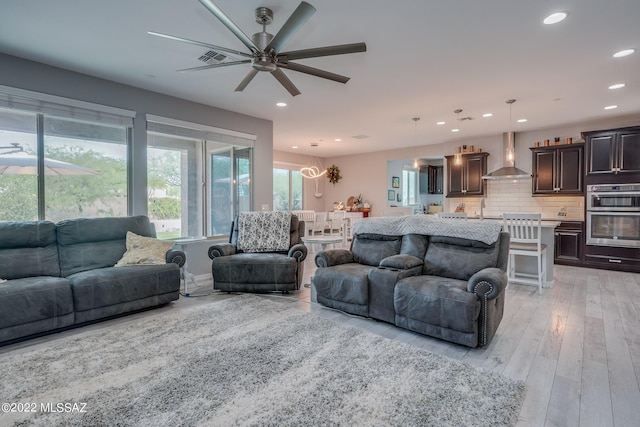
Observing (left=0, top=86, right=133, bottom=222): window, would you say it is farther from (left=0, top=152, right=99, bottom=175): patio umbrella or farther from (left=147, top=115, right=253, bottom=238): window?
(left=147, top=115, right=253, bottom=238): window

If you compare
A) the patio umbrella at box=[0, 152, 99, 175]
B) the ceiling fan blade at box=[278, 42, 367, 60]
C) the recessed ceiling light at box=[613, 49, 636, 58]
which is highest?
the recessed ceiling light at box=[613, 49, 636, 58]

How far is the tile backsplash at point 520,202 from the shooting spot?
6.38 meters

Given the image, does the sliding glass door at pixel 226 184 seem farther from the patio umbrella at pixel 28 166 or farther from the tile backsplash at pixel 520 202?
the tile backsplash at pixel 520 202

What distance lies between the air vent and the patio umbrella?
2192 millimetres

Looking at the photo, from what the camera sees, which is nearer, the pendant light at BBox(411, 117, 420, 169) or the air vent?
the air vent

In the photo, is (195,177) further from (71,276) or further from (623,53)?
(623,53)

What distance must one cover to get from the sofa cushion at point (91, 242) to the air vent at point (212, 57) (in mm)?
2197

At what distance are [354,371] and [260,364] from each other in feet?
2.26

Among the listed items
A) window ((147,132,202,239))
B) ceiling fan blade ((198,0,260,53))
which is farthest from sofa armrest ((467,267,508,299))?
window ((147,132,202,239))

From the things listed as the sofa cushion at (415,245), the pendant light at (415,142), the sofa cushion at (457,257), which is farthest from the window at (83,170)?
the pendant light at (415,142)

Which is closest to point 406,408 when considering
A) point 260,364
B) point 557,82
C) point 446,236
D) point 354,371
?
point 354,371

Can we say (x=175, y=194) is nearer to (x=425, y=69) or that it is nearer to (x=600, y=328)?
(x=425, y=69)

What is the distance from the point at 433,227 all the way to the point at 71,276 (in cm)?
379

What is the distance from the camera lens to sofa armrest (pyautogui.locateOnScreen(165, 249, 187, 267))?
3865 mm
